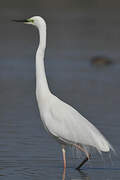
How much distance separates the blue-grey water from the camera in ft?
31.5

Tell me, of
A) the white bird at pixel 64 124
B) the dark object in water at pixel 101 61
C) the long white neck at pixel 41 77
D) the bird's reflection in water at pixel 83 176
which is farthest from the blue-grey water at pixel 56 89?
the long white neck at pixel 41 77

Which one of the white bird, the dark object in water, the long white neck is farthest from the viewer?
the dark object in water

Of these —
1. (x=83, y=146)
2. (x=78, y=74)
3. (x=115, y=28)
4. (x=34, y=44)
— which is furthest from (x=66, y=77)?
(x=115, y=28)

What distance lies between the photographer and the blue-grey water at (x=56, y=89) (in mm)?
9602

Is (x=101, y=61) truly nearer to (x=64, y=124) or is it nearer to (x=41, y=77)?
(x=41, y=77)

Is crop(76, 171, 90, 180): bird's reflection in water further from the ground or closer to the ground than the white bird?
closer to the ground

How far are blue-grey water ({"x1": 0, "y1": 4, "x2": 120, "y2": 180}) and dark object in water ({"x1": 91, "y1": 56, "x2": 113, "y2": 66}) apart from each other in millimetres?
185

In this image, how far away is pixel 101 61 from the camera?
1941 centimetres

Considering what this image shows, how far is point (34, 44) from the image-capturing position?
22.4 meters

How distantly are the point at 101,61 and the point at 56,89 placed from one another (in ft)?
14.6

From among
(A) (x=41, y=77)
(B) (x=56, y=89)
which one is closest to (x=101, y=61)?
(B) (x=56, y=89)

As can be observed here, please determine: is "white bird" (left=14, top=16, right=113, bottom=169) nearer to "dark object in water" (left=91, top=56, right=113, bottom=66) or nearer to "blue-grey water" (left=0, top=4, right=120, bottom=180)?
"blue-grey water" (left=0, top=4, right=120, bottom=180)

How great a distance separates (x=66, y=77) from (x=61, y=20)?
46.6ft

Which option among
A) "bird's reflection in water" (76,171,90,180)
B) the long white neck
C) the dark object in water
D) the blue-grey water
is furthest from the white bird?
the dark object in water
